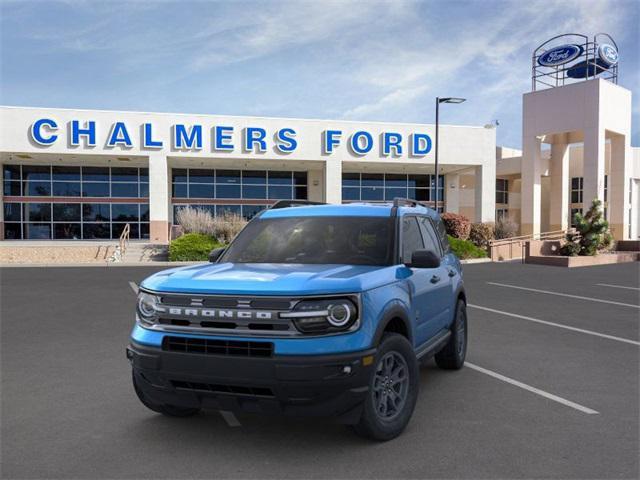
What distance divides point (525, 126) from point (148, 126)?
2320 cm

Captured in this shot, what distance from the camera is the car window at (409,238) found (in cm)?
503

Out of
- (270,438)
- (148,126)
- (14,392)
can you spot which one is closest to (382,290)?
(270,438)

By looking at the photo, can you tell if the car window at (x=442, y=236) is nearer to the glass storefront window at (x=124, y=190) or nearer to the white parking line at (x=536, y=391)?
the white parking line at (x=536, y=391)

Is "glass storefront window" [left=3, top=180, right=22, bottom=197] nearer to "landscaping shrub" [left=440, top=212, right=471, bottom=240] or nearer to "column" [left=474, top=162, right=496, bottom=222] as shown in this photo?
"landscaping shrub" [left=440, top=212, right=471, bottom=240]

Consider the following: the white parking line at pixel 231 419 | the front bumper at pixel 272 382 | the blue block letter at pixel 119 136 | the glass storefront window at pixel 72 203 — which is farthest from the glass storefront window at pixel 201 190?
the front bumper at pixel 272 382

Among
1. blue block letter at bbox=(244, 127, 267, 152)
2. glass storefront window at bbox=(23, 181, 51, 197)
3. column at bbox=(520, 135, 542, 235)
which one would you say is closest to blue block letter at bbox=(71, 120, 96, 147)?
glass storefront window at bbox=(23, 181, 51, 197)

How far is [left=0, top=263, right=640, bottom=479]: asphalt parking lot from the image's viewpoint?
3.84 m

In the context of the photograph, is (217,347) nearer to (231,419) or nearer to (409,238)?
(231,419)

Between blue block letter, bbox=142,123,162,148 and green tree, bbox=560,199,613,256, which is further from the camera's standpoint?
blue block letter, bbox=142,123,162,148

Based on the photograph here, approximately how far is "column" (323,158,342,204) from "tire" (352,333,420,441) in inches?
1135

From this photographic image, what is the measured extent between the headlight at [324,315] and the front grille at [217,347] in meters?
0.27

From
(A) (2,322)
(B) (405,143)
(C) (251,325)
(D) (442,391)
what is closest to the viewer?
(C) (251,325)

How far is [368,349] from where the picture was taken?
387 cm

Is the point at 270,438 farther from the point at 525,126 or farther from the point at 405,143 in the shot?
the point at 525,126
